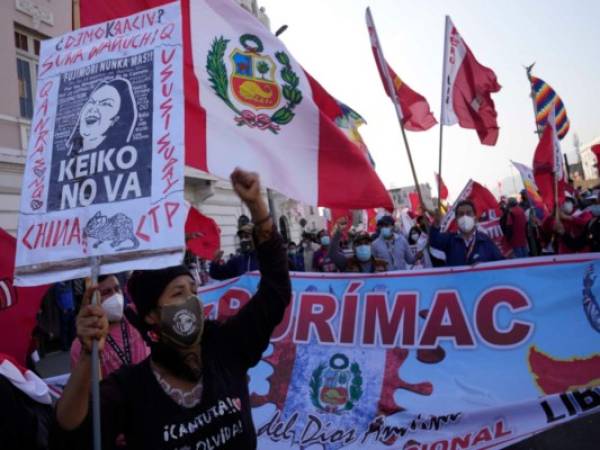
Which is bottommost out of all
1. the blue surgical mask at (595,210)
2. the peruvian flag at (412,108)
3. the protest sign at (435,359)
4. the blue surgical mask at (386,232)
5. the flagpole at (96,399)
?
the protest sign at (435,359)

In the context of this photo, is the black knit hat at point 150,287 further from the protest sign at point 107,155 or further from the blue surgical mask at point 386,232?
the blue surgical mask at point 386,232

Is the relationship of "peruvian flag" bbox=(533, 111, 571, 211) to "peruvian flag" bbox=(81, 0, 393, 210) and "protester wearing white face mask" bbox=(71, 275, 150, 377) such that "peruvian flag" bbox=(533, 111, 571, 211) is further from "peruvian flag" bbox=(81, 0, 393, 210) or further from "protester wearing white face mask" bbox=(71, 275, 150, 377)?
"protester wearing white face mask" bbox=(71, 275, 150, 377)

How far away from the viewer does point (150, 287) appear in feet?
6.02

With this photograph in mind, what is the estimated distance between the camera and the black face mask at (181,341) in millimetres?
1716

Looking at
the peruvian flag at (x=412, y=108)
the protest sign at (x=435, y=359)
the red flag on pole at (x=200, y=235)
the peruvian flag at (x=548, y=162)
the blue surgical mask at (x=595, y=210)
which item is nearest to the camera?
the protest sign at (x=435, y=359)

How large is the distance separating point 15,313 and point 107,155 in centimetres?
157

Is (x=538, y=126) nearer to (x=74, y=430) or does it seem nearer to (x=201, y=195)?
(x=74, y=430)

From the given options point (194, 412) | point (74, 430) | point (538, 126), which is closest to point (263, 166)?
point (194, 412)

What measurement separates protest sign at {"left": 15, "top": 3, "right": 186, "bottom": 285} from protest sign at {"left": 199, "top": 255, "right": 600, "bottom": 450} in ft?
7.20

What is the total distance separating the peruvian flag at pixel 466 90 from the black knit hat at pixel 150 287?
4.53 metres

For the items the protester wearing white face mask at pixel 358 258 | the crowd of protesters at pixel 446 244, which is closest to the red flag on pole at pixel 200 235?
the crowd of protesters at pixel 446 244

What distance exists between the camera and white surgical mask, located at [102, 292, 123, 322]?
273cm

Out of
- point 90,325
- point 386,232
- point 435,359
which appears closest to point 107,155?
point 90,325

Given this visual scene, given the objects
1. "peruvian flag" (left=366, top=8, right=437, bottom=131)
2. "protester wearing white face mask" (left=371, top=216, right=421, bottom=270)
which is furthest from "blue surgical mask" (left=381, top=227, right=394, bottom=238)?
"peruvian flag" (left=366, top=8, right=437, bottom=131)
